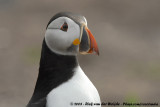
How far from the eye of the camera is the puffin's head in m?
3.45

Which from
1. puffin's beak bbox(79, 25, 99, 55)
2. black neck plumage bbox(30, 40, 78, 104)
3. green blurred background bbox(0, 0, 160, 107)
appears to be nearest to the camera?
puffin's beak bbox(79, 25, 99, 55)

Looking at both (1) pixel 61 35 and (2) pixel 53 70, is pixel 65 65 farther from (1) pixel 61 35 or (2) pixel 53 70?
(1) pixel 61 35

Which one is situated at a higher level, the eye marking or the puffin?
the eye marking

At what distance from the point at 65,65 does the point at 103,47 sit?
5957mm

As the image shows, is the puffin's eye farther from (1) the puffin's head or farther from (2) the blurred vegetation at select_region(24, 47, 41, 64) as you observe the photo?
(2) the blurred vegetation at select_region(24, 47, 41, 64)

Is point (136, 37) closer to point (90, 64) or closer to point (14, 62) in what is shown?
point (90, 64)

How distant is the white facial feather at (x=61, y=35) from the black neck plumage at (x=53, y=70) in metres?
0.05

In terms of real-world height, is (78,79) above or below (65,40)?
below

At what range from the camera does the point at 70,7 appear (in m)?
11.2

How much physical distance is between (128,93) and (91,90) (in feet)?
13.5

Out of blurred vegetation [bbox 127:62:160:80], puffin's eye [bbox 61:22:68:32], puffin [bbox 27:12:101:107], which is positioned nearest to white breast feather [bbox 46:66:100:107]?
puffin [bbox 27:12:101:107]

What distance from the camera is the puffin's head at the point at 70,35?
3.45 m

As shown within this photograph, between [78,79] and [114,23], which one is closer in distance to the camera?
[78,79]

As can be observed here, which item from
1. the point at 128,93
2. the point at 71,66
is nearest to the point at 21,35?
the point at 128,93
